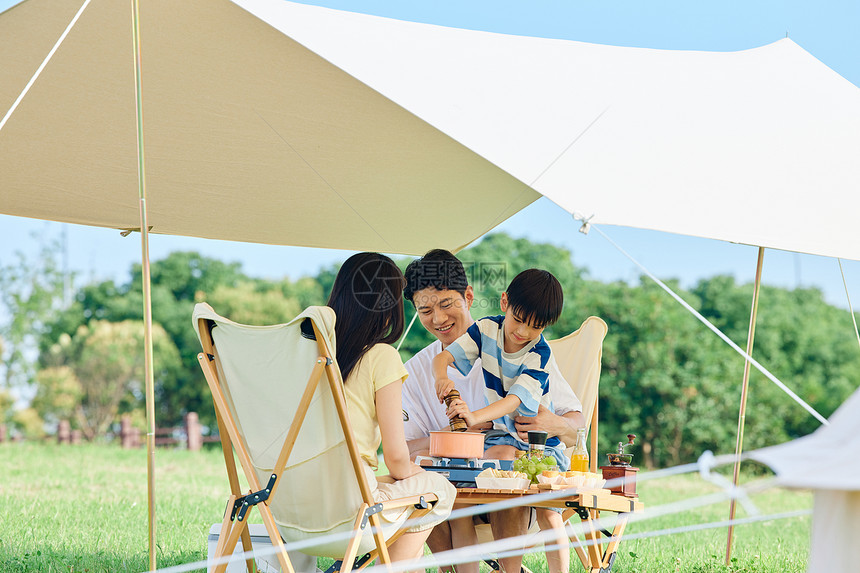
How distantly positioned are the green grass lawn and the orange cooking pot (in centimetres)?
140

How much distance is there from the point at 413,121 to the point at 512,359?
991 mm

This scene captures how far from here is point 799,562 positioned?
4348 millimetres

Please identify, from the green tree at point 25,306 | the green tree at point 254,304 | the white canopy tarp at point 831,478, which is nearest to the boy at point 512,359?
the white canopy tarp at point 831,478

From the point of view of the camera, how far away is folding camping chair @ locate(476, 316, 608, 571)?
12.8 ft

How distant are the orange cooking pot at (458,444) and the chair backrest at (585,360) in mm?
1221

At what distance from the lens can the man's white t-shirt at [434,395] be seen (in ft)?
11.5

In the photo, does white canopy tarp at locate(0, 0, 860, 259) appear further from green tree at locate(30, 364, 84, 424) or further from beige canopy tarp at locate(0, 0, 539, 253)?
green tree at locate(30, 364, 84, 424)

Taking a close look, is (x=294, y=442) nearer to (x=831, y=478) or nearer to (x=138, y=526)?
(x=831, y=478)

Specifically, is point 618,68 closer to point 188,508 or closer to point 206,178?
point 206,178

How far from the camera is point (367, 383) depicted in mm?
2498

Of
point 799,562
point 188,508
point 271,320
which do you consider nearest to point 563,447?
point 799,562

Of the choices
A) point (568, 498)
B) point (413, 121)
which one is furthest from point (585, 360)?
point (568, 498)

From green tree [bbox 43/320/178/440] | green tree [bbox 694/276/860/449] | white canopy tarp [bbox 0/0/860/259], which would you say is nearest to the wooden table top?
white canopy tarp [bbox 0/0/860/259]

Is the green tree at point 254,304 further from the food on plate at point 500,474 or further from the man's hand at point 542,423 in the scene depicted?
the food on plate at point 500,474
